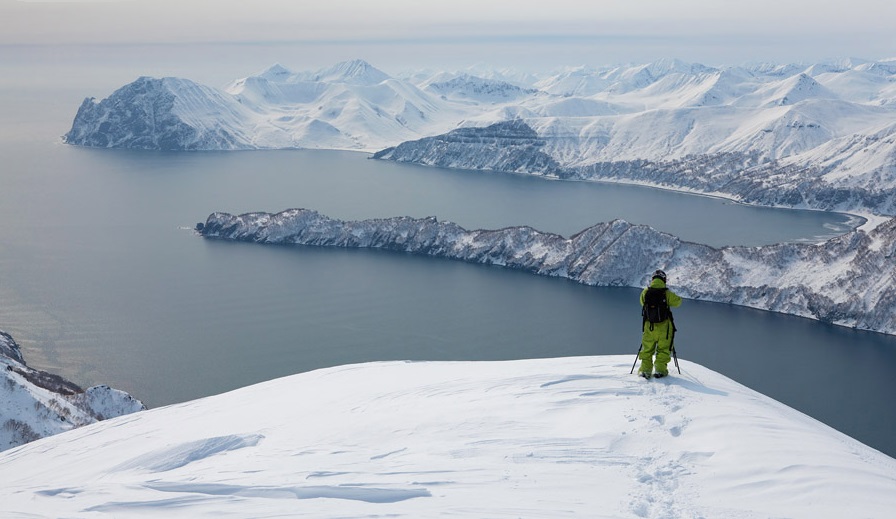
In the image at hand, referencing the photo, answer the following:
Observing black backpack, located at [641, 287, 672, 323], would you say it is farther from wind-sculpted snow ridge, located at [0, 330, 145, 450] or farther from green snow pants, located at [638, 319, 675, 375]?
wind-sculpted snow ridge, located at [0, 330, 145, 450]

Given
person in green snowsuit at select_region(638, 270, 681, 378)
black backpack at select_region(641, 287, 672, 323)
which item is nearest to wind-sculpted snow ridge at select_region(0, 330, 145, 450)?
person in green snowsuit at select_region(638, 270, 681, 378)

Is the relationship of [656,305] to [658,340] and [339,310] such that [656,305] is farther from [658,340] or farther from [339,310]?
[339,310]

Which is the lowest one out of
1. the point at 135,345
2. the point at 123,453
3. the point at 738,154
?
the point at 135,345

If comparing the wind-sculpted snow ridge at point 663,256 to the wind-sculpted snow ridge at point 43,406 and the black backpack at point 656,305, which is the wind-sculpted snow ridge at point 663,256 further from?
the black backpack at point 656,305

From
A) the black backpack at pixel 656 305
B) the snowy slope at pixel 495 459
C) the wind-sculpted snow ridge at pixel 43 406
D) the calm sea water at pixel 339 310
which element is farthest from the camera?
the calm sea water at pixel 339 310

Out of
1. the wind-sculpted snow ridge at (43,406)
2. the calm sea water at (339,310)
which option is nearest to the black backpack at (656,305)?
the wind-sculpted snow ridge at (43,406)

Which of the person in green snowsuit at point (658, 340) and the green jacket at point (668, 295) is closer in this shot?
the green jacket at point (668, 295)

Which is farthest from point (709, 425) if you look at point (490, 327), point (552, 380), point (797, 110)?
point (797, 110)

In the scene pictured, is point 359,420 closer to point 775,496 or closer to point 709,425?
point 709,425
